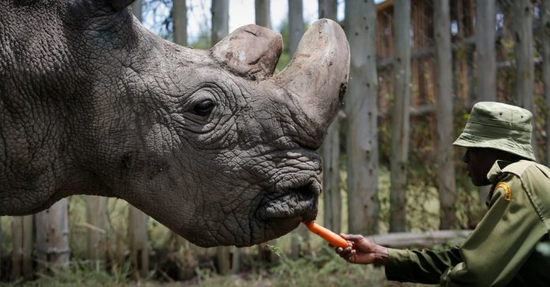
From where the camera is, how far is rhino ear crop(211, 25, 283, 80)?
122 inches

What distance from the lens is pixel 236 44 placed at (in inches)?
124

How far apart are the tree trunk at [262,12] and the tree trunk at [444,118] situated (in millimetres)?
1516

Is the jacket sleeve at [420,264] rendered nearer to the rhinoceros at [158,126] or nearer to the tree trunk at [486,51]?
the rhinoceros at [158,126]

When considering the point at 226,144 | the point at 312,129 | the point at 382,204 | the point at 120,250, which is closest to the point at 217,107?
the point at 226,144

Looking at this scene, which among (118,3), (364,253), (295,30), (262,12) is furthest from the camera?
(295,30)

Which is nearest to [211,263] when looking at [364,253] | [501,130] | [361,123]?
[361,123]

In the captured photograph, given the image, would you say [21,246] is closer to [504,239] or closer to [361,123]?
[361,123]

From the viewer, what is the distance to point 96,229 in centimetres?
589

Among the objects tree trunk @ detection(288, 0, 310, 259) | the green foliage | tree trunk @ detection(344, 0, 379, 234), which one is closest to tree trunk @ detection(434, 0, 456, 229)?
tree trunk @ detection(344, 0, 379, 234)

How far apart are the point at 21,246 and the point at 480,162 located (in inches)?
152

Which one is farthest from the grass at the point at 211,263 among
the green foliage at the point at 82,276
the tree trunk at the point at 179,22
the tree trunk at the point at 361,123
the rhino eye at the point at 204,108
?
the rhino eye at the point at 204,108

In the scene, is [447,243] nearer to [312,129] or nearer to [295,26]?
[295,26]

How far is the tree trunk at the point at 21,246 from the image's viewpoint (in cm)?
566

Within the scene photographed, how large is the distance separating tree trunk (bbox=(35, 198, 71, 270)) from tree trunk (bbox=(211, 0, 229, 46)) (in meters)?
1.80
